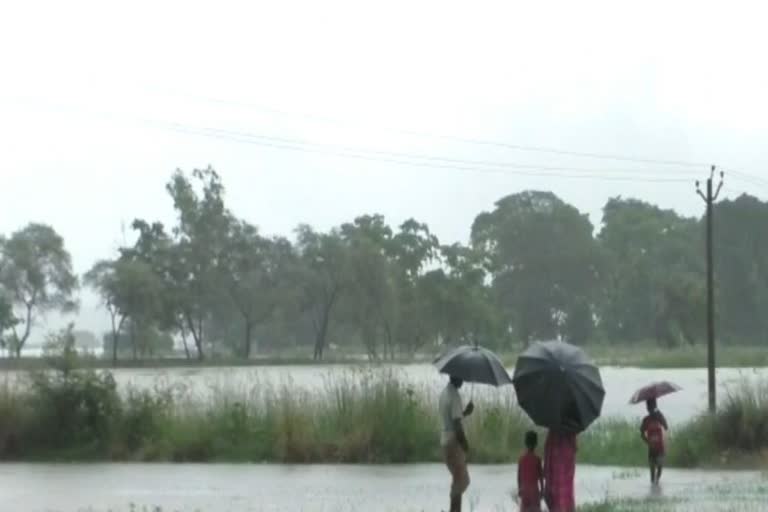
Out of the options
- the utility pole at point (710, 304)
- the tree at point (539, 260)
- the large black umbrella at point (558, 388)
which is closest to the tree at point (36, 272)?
the tree at point (539, 260)

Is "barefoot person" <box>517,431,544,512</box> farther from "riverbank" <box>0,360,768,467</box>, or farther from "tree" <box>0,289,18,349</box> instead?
"tree" <box>0,289,18,349</box>

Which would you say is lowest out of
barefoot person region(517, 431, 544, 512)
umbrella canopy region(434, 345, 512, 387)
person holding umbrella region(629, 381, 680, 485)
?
barefoot person region(517, 431, 544, 512)

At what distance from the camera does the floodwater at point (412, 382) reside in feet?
A: 100

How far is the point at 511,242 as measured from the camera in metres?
103

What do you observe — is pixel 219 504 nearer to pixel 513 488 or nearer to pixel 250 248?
pixel 513 488

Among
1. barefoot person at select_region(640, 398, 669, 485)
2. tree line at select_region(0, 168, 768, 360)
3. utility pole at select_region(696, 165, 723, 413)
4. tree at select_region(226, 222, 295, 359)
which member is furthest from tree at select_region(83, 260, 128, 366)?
barefoot person at select_region(640, 398, 669, 485)

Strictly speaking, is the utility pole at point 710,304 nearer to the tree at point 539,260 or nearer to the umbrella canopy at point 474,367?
the umbrella canopy at point 474,367

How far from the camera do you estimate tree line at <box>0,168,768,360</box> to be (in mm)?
77375

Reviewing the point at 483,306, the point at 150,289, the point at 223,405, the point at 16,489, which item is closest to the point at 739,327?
the point at 483,306

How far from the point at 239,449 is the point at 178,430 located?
1465 millimetres

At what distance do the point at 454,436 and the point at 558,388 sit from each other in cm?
247

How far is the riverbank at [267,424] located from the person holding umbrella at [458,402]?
1111cm

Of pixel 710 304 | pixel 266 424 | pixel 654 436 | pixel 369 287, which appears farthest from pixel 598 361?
pixel 654 436

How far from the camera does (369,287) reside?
8256 centimetres
